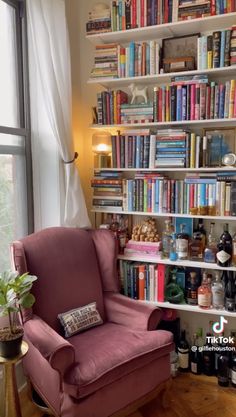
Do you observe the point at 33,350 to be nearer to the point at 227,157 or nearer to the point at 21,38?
the point at 227,157

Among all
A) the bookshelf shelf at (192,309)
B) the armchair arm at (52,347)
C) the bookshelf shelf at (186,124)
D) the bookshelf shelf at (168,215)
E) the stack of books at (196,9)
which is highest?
the stack of books at (196,9)

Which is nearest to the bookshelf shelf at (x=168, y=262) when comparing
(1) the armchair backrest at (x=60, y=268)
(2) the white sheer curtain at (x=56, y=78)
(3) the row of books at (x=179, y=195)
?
(1) the armchair backrest at (x=60, y=268)

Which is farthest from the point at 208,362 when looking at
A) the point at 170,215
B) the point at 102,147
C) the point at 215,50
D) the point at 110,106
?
the point at 215,50

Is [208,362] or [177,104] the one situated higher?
[177,104]

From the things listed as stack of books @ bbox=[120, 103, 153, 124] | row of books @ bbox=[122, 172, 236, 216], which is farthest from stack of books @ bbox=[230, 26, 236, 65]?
row of books @ bbox=[122, 172, 236, 216]

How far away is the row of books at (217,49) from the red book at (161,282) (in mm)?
1325

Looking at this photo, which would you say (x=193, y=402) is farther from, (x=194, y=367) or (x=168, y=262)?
(x=168, y=262)

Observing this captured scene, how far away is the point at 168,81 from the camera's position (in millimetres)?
2451

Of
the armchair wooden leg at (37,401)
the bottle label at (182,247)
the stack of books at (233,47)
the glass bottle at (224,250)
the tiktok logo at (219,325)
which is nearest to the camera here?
the armchair wooden leg at (37,401)

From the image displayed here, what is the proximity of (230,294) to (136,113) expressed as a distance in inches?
53.1

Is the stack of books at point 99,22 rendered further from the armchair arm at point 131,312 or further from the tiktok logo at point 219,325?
the tiktok logo at point 219,325

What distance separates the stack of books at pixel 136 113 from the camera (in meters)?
2.40

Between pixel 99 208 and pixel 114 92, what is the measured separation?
0.83 metres

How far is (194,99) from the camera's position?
2244 mm
